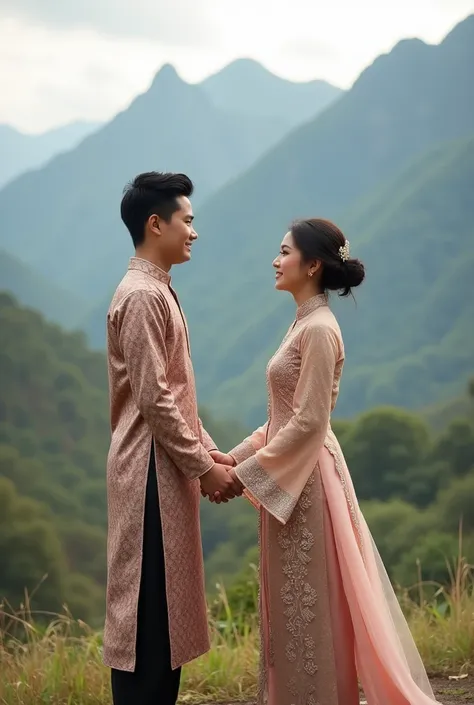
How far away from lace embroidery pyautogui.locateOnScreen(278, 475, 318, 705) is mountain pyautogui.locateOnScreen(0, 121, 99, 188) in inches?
415

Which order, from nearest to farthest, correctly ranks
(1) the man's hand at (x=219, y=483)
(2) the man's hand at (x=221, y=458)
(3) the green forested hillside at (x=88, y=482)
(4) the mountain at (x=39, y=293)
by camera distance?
(1) the man's hand at (x=219, y=483), (2) the man's hand at (x=221, y=458), (3) the green forested hillside at (x=88, y=482), (4) the mountain at (x=39, y=293)

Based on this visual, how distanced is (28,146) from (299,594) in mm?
11994

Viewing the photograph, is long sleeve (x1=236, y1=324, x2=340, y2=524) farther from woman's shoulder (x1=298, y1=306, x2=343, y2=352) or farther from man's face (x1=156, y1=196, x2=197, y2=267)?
man's face (x1=156, y1=196, x2=197, y2=267)

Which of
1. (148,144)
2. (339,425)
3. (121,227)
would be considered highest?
(148,144)

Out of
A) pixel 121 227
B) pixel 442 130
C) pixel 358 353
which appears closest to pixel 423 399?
pixel 358 353

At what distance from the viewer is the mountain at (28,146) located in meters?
12.8

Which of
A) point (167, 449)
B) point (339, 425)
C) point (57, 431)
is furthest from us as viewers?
point (57, 431)

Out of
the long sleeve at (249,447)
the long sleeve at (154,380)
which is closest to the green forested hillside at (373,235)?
the long sleeve at (249,447)

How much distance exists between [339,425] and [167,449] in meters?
8.98

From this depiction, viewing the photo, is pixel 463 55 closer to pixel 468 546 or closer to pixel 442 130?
pixel 442 130

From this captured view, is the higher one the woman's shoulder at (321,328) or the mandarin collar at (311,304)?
the mandarin collar at (311,304)

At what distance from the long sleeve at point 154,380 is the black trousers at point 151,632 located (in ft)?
0.31

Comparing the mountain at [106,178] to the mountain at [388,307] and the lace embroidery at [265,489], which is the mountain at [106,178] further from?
the lace embroidery at [265,489]

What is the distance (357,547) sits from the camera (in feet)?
8.63
